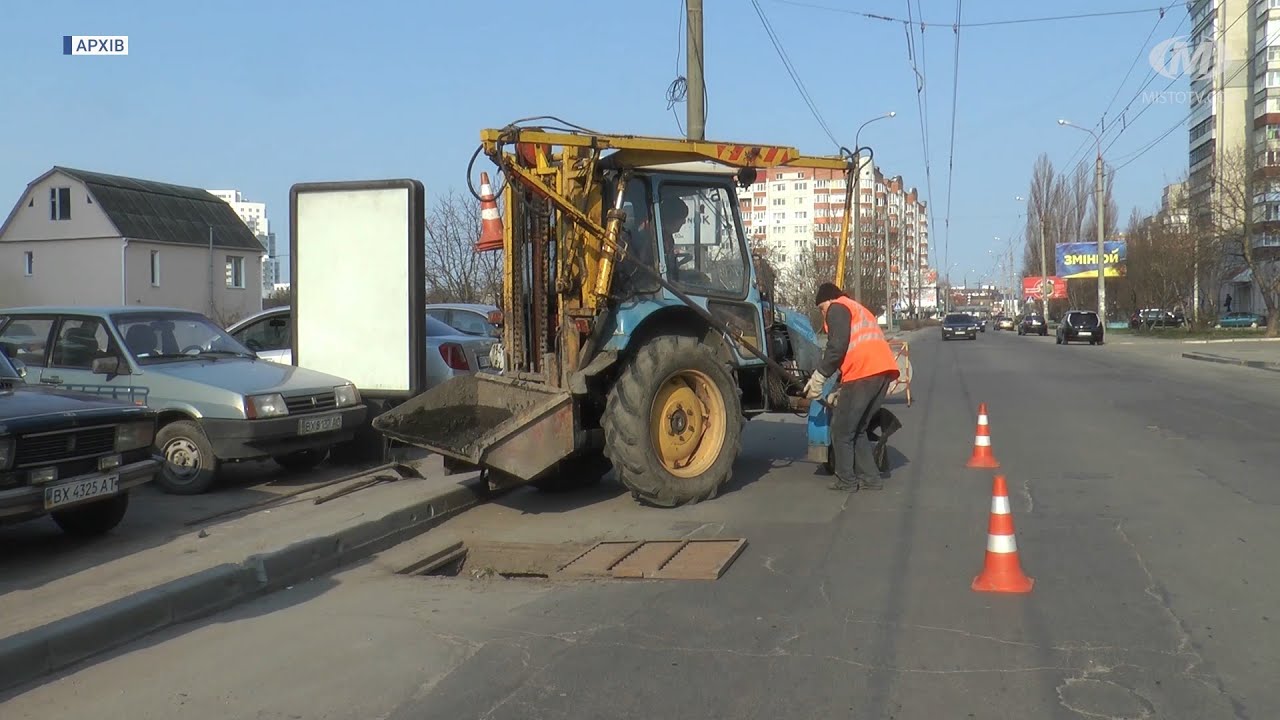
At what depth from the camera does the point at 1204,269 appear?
54.1m

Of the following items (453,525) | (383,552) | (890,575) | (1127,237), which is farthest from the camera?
(1127,237)

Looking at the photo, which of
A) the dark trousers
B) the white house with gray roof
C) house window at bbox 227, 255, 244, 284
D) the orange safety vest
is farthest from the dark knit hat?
house window at bbox 227, 255, 244, 284

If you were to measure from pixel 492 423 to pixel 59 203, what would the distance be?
51.3 meters

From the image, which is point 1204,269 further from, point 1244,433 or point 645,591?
point 645,591

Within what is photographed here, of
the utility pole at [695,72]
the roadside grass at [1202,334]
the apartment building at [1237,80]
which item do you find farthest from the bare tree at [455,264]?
the apartment building at [1237,80]

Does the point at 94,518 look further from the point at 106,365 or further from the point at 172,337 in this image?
the point at 172,337

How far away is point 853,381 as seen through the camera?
9.34 meters

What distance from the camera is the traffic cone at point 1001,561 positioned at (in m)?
6.02

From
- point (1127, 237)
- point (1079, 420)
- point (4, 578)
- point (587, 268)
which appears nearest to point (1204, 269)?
point (1127, 237)

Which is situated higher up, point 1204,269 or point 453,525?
point 1204,269

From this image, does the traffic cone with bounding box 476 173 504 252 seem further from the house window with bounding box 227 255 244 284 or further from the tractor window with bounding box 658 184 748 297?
the house window with bounding box 227 255 244 284

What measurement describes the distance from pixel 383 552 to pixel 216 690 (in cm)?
305

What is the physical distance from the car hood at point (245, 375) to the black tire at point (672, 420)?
10.9ft

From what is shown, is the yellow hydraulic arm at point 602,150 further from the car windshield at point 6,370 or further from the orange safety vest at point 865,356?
the car windshield at point 6,370
